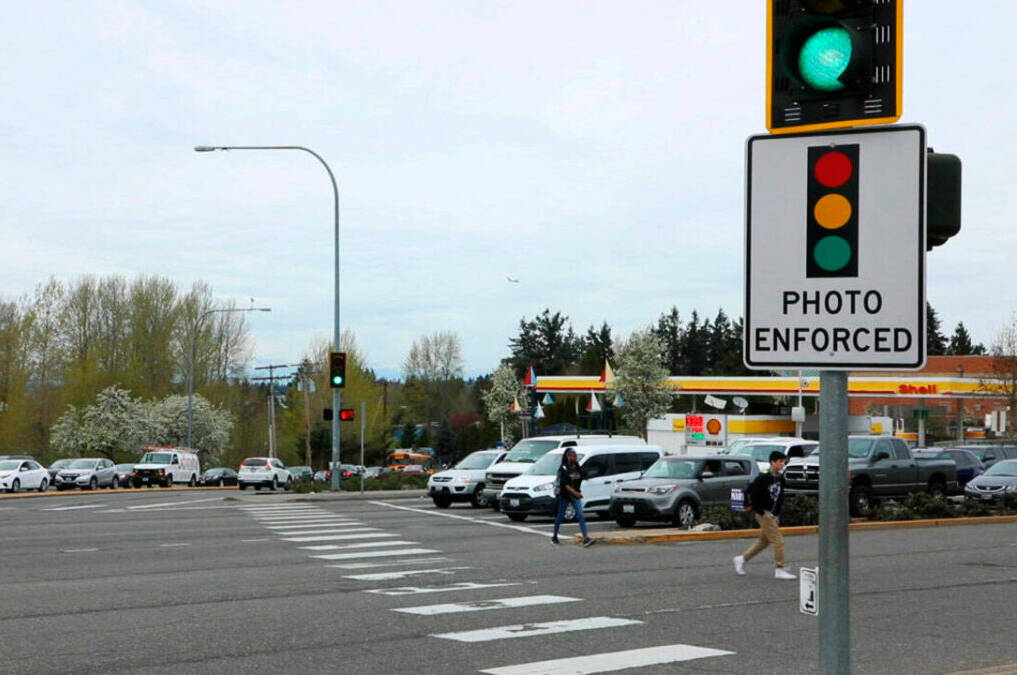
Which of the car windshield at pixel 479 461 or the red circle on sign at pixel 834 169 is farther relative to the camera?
the car windshield at pixel 479 461

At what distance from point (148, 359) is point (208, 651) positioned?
76.7m

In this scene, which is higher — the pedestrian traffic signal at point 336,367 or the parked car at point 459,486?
the pedestrian traffic signal at point 336,367

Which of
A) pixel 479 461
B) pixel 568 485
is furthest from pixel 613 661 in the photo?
pixel 479 461

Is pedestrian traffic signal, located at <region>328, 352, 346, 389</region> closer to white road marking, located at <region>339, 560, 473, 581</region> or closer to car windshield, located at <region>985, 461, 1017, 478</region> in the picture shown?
car windshield, located at <region>985, 461, 1017, 478</region>

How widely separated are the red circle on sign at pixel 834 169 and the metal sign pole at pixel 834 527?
611 millimetres

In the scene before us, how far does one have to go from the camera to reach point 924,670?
10.2 meters

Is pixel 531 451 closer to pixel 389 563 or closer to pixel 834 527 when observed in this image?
pixel 389 563

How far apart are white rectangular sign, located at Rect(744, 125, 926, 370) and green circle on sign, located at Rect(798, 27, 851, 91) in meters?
0.18

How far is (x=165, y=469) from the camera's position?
6034 cm

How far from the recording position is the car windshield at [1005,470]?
35500 mm

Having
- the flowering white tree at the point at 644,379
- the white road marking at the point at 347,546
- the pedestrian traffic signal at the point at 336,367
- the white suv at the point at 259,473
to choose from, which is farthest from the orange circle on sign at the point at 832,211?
the flowering white tree at the point at 644,379

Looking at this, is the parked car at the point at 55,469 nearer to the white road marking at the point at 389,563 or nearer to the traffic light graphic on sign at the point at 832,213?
the white road marking at the point at 389,563

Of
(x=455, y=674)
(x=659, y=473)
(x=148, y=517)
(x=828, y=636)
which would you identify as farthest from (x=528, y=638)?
(x=148, y=517)

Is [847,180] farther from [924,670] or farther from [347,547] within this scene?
[347,547]
